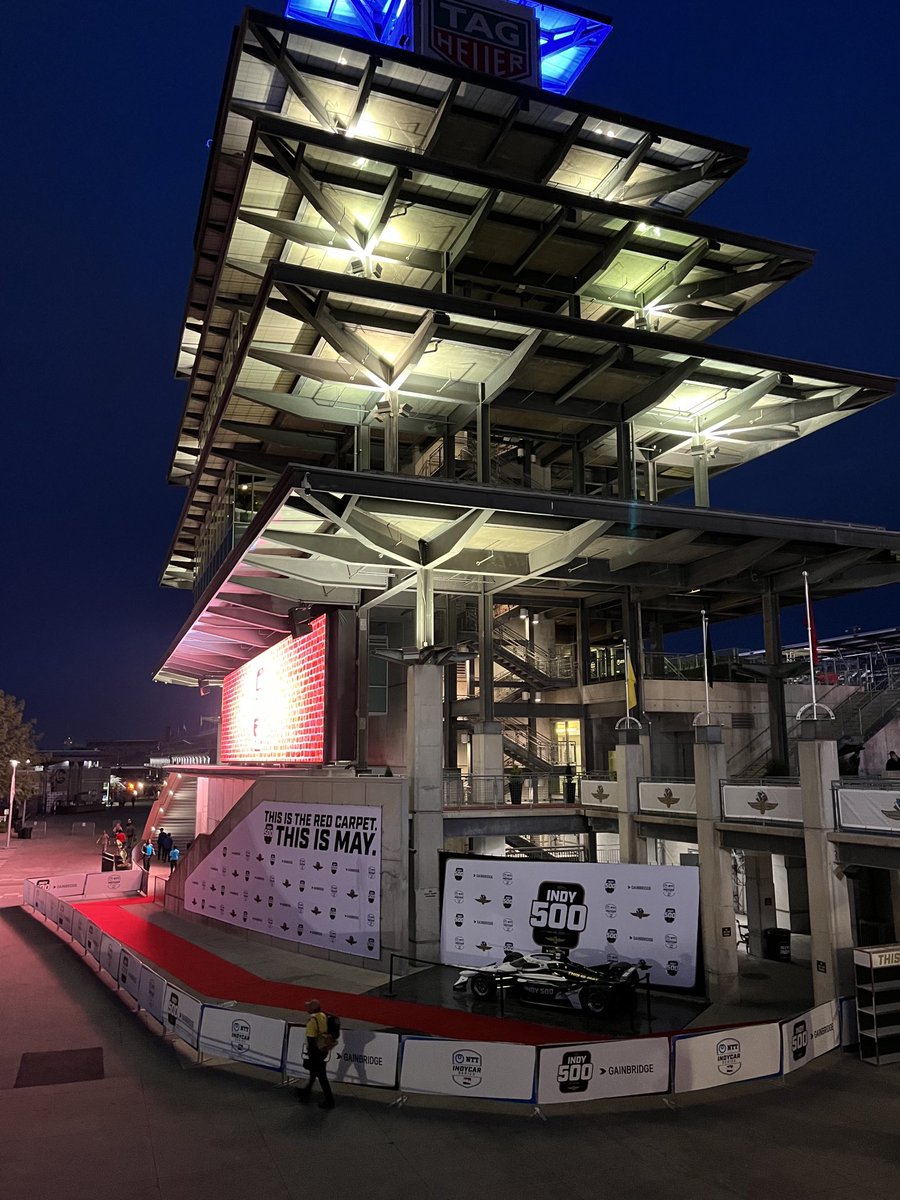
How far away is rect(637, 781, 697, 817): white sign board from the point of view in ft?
76.7

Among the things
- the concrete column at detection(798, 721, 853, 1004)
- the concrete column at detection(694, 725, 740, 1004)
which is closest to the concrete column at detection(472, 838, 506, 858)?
the concrete column at detection(694, 725, 740, 1004)

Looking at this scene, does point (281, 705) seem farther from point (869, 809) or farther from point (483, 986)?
point (869, 809)

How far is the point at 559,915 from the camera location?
20406mm

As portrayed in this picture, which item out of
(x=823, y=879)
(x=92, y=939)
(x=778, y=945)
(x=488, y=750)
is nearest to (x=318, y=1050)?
Answer: (x=823, y=879)

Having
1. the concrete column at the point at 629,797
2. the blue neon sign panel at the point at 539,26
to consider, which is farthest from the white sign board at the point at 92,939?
the blue neon sign panel at the point at 539,26

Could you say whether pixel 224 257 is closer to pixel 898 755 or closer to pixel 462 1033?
A: pixel 462 1033

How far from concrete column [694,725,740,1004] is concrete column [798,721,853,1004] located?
2.53m

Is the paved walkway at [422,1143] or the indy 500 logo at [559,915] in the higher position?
the indy 500 logo at [559,915]

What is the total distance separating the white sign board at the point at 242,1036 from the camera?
1443cm

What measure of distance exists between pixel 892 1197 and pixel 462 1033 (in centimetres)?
815

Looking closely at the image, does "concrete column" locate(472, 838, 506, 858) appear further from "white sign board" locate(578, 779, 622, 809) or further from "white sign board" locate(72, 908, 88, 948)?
"white sign board" locate(72, 908, 88, 948)

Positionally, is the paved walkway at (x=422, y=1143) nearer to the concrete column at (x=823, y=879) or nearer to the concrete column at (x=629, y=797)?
the concrete column at (x=823, y=879)

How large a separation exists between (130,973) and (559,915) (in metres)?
10.1

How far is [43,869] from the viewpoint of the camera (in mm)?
46406
